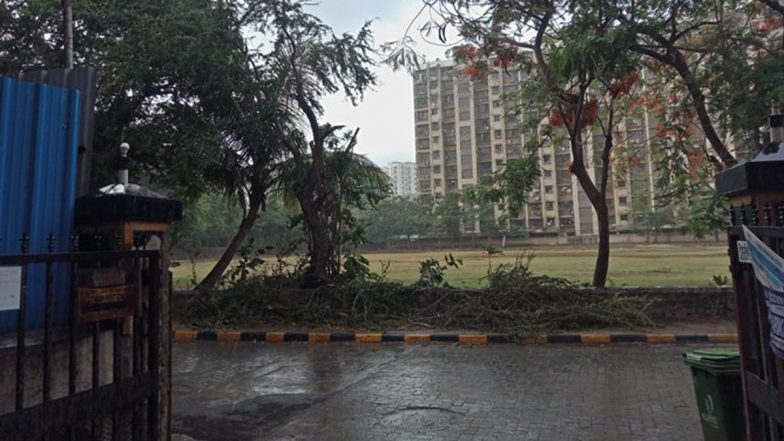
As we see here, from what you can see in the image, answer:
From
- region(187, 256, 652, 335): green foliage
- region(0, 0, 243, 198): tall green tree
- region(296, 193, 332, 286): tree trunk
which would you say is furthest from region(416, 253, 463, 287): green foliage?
region(0, 0, 243, 198): tall green tree

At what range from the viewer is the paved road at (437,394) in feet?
15.1

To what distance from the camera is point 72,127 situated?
12.0 feet

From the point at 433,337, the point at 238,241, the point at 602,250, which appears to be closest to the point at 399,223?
the point at 238,241

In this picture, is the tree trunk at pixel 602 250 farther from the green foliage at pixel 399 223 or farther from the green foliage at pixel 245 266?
the green foliage at pixel 399 223

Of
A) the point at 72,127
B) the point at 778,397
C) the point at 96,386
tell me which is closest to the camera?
the point at 778,397

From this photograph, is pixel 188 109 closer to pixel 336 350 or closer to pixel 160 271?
pixel 336 350

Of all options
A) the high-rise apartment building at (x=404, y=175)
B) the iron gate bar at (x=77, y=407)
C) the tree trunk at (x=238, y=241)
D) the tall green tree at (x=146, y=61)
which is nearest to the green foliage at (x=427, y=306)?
the tree trunk at (x=238, y=241)

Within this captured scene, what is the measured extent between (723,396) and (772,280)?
139 centimetres

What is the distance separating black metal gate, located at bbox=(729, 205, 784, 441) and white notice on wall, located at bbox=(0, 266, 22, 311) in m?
3.40

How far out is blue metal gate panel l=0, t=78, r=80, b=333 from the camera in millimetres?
3273

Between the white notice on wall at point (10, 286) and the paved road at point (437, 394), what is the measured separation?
2566 millimetres

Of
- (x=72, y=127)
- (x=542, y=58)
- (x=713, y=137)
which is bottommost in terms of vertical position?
(x=72, y=127)

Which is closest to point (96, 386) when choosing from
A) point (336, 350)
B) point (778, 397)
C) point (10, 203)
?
point (10, 203)

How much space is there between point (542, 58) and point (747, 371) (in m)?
9.21
